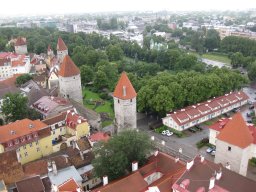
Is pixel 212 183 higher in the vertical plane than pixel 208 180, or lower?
higher

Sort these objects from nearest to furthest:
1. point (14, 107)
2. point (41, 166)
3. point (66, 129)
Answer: point (41, 166) < point (66, 129) < point (14, 107)

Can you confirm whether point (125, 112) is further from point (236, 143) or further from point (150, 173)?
point (236, 143)

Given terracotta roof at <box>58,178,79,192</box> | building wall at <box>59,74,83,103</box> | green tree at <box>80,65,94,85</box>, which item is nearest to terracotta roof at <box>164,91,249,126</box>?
building wall at <box>59,74,83,103</box>

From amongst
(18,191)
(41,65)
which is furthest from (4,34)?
(18,191)

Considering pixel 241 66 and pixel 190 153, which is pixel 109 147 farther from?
pixel 241 66

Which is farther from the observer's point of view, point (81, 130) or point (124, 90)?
point (81, 130)

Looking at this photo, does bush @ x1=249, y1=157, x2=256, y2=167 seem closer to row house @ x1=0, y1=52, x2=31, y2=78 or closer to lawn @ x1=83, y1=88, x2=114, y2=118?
lawn @ x1=83, y1=88, x2=114, y2=118

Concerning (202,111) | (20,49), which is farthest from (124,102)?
(20,49)
